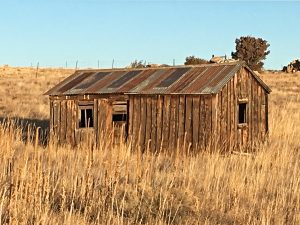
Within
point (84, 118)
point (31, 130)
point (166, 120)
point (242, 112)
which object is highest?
point (242, 112)

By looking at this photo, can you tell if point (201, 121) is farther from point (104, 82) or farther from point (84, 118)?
point (84, 118)

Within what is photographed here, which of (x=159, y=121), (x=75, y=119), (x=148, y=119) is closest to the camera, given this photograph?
(x=159, y=121)

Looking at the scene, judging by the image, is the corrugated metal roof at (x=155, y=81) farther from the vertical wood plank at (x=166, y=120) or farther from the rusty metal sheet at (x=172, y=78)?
the vertical wood plank at (x=166, y=120)

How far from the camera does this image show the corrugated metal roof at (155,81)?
14219mm

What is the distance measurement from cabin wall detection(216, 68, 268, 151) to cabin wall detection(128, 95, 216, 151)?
445mm

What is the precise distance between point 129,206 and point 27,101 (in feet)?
80.3

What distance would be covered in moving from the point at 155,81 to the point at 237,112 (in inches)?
115

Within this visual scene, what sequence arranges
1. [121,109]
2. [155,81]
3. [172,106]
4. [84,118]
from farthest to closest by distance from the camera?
[84,118] → [121,109] → [155,81] → [172,106]

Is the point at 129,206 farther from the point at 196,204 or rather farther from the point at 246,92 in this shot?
the point at 246,92

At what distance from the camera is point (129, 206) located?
241 inches

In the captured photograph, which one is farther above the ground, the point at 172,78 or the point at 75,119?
the point at 172,78

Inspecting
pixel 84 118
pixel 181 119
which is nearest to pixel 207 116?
pixel 181 119

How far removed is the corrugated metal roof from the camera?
14219 millimetres

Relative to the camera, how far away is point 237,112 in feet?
48.5
